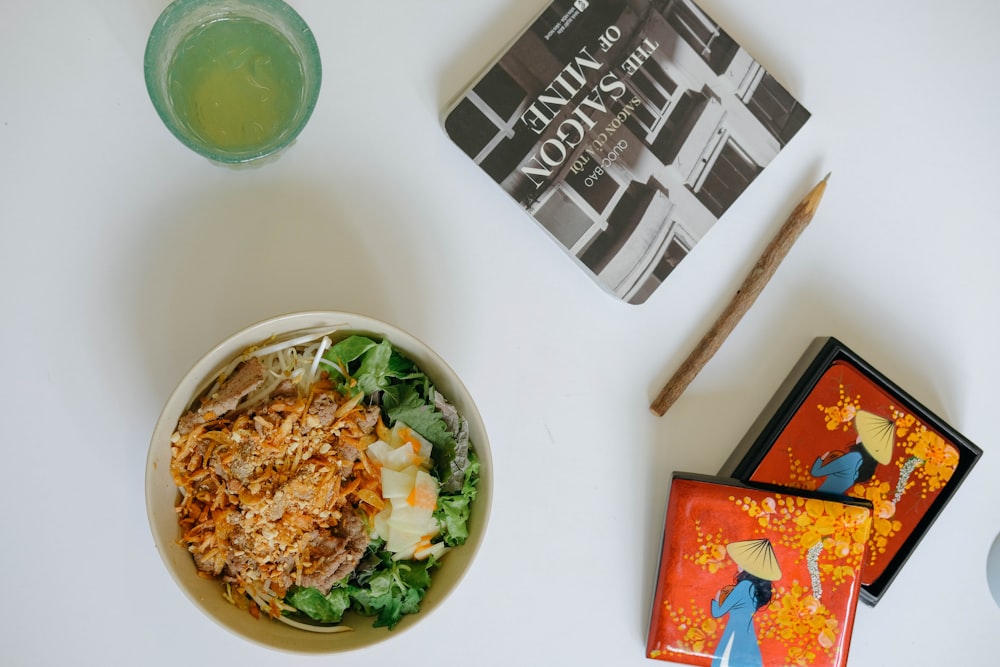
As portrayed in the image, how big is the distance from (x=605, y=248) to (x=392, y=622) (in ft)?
1.96

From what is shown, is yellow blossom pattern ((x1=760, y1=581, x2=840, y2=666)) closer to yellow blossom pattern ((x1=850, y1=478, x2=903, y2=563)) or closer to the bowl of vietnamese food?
yellow blossom pattern ((x1=850, y1=478, x2=903, y2=563))

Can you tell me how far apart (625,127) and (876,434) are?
0.59m

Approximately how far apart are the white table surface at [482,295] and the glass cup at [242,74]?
0.08m

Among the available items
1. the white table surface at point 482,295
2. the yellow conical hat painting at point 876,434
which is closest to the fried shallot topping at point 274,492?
the white table surface at point 482,295

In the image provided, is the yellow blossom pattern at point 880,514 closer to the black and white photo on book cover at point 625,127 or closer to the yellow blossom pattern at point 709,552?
the yellow blossom pattern at point 709,552

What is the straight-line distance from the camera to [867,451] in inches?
43.3

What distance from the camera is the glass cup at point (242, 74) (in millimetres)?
963

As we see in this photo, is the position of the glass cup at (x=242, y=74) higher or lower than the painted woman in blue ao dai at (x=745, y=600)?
higher

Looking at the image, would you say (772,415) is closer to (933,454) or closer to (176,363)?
(933,454)

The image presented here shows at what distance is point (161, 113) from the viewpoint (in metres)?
0.93

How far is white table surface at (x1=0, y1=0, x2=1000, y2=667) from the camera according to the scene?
104 cm

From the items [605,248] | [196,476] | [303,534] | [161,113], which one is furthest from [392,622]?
[161,113]

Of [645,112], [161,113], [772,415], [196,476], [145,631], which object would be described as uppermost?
[645,112]

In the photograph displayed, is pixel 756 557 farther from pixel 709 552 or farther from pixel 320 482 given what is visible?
pixel 320 482
